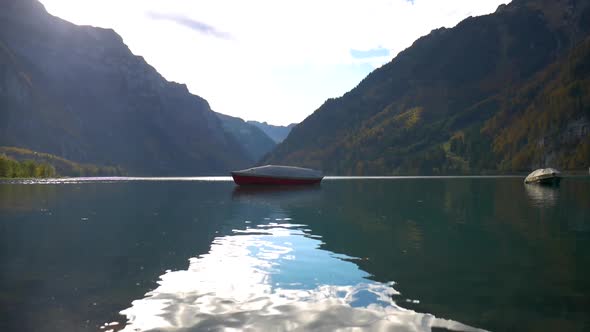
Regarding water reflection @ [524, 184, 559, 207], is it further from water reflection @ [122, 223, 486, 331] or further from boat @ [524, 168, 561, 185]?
water reflection @ [122, 223, 486, 331]

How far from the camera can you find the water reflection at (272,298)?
12125 mm

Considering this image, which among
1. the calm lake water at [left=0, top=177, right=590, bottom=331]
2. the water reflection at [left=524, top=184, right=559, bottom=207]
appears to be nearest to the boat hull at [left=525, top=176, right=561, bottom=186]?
the water reflection at [left=524, top=184, right=559, bottom=207]

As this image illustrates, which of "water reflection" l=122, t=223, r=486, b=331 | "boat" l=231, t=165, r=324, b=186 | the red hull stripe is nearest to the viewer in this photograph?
"water reflection" l=122, t=223, r=486, b=331

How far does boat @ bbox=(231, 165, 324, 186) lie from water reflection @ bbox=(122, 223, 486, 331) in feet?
308

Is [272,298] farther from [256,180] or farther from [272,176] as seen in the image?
[272,176]

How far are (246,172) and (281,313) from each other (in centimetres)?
10486

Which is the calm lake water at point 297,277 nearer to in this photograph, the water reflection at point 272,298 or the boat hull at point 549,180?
the water reflection at point 272,298

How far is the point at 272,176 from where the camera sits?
11925 cm

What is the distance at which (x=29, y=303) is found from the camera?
46.5 feet

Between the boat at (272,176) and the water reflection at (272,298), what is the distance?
93.9 metres

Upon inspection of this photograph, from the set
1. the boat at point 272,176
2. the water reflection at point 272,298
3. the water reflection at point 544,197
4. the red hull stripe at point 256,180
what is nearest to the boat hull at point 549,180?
the water reflection at point 544,197

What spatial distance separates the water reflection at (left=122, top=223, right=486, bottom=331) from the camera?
477 inches

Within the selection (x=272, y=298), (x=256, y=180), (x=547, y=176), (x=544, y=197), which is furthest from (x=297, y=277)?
(x=547, y=176)

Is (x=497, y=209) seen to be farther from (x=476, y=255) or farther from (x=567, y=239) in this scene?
(x=476, y=255)
